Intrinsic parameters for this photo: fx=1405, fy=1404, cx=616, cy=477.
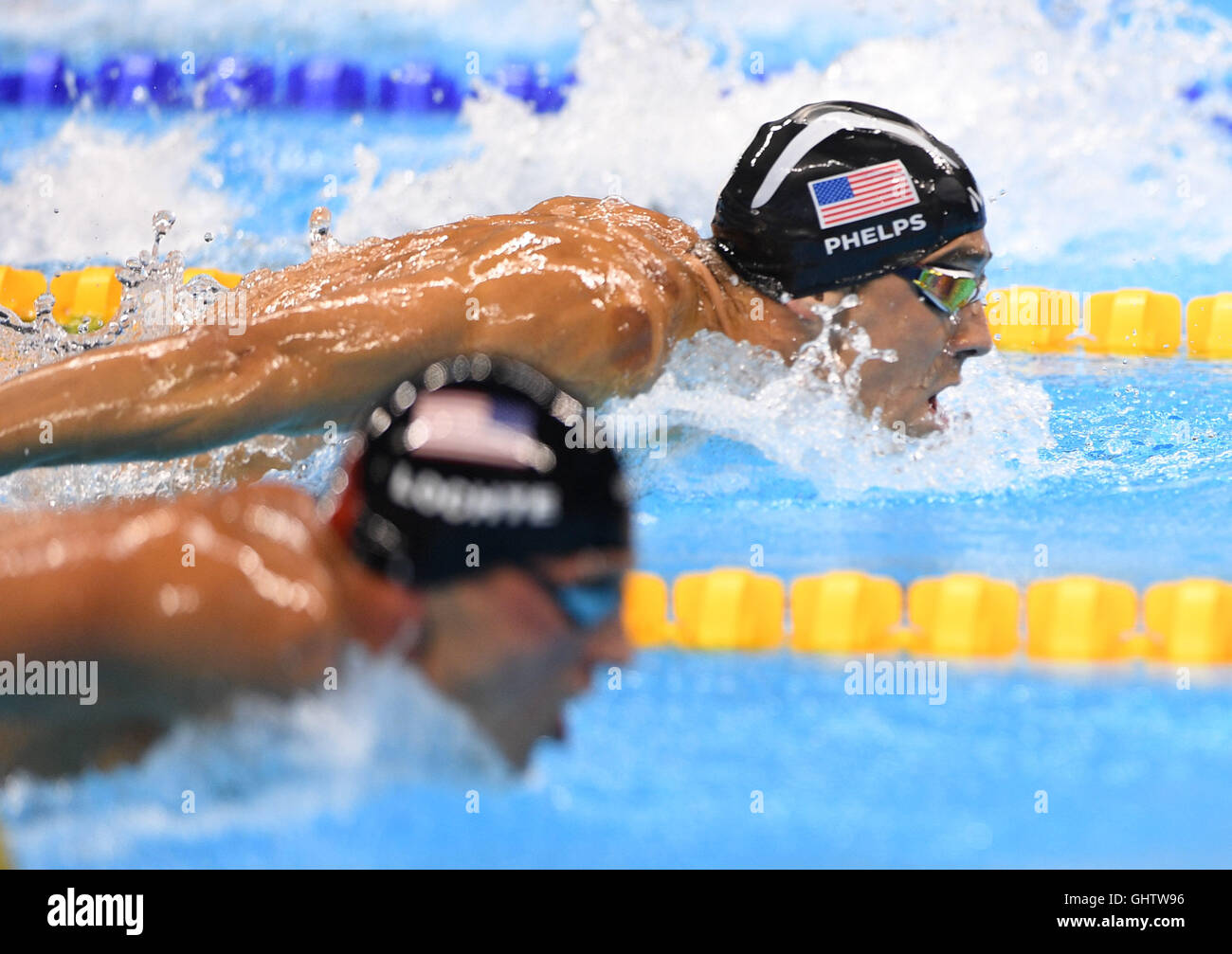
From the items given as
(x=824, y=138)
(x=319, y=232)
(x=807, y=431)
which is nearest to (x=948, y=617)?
(x=807, y=431)

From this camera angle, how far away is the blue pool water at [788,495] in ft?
4.93

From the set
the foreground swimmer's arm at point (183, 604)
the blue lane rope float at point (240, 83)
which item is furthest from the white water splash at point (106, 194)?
the foreground swimmer's arm at point (183, 604)

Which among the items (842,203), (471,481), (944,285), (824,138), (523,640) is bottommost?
(523,640)

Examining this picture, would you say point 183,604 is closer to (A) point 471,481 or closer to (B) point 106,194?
(A) point 471,481

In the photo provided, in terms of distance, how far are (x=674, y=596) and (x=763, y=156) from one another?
36.7 inches

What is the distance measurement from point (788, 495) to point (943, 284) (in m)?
0.53

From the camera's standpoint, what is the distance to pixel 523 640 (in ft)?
4.17

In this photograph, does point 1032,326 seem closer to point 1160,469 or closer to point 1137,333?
point 1137,333

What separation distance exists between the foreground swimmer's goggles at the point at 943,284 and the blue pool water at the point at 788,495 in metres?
0.29

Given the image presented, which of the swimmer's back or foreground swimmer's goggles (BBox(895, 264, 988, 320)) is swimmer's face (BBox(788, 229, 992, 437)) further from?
the swimmer's back

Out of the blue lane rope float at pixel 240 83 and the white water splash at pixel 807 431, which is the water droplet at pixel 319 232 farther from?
the blue lane rope float at pixel 240 83

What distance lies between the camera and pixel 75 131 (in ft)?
22.0

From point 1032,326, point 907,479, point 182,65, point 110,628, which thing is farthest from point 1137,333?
point 182,65

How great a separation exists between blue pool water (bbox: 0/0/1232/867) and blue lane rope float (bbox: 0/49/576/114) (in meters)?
0.17
